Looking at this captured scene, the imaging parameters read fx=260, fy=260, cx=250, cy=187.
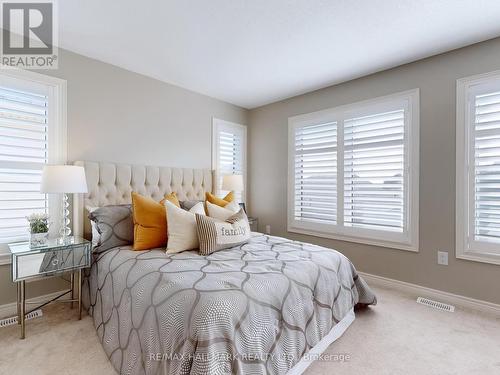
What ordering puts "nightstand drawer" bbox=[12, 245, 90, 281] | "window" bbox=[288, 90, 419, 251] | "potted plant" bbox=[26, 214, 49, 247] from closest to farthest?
1. "nightstand drawer" bbox=[12, 245, 90, 281]
2. "potted plant" bbox=[26, 214, 49, 247]
3. "window" bbox=[288, 90, 419, 251]

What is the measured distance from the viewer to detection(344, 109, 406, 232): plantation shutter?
2.86 m

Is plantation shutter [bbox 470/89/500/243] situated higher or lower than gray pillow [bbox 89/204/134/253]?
higher

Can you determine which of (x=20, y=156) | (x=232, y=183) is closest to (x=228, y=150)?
(x=232, y=183)

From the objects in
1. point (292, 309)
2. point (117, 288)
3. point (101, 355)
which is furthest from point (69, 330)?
point (292, 309)

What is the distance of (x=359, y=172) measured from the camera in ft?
10.3

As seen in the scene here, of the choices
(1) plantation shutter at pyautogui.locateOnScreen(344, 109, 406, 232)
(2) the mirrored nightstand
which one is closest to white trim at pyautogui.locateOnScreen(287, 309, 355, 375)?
(1) plantation shutter at pyautogui.locateOnScreen(344, 109, 406, 232)

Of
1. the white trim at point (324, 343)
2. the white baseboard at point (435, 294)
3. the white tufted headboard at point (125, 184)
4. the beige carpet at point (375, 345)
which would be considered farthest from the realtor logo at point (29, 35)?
the white baseboard at point (435, 294)

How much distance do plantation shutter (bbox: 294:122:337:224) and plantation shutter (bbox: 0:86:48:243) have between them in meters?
2.95

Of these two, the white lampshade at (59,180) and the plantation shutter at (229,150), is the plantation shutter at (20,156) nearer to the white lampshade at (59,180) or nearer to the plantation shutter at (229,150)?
the white lampshade at (59,180)

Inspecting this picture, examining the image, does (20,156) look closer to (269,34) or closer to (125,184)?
(125,184)

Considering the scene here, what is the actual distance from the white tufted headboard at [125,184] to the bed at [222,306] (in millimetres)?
624

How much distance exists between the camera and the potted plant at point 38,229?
6.99 feet

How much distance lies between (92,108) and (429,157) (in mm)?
3512

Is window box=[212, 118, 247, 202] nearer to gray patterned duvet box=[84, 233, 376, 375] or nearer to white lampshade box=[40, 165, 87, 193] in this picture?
white lampshade box=[40, 165, 87, 193]
